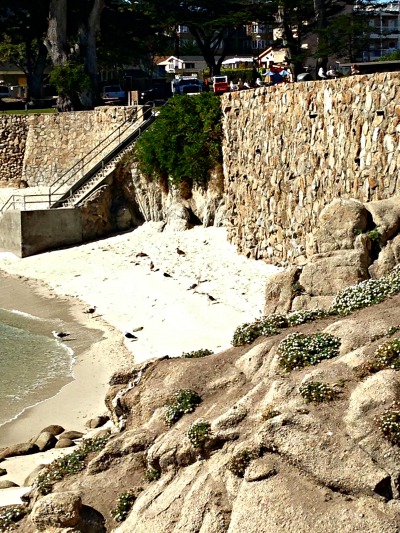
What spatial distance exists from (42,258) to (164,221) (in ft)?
15.7

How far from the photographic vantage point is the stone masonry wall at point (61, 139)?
152 ft

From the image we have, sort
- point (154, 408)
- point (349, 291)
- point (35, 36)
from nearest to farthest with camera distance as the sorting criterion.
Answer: point (154, 408) → point (349, 291) → point (35, 36)

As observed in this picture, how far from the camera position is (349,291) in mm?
17922

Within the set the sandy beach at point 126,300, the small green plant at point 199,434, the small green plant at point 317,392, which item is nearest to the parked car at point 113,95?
the sandy beach at point 126,300

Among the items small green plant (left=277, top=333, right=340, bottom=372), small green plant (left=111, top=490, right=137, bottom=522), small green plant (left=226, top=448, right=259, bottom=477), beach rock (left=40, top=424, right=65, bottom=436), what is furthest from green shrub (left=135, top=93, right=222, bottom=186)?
small green plant (left=226, top=448, right=259, bottom=477)

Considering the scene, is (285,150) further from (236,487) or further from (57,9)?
(57,9)

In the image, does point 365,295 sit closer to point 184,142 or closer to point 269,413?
point 269,413

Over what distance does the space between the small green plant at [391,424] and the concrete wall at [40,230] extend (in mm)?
28792

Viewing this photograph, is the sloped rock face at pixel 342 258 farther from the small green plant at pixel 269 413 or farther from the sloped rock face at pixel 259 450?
the small green plant at pixel 269 413

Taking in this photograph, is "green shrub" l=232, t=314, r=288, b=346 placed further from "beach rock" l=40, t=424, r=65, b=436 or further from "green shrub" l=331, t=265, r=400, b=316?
"beach rock" l=40, t=424, r=65, b=436

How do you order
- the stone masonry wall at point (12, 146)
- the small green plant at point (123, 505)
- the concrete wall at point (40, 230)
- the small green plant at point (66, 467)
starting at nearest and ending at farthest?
the small green plant at point (123, 505), the small green plant at point (66, 467), the concrete wall at point (40, 230), the stone masonry wall at point (12, 146)

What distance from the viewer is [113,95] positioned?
5734 cm

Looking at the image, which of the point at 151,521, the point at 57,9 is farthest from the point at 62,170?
the point at 151,521

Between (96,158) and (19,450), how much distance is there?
26.8 m
